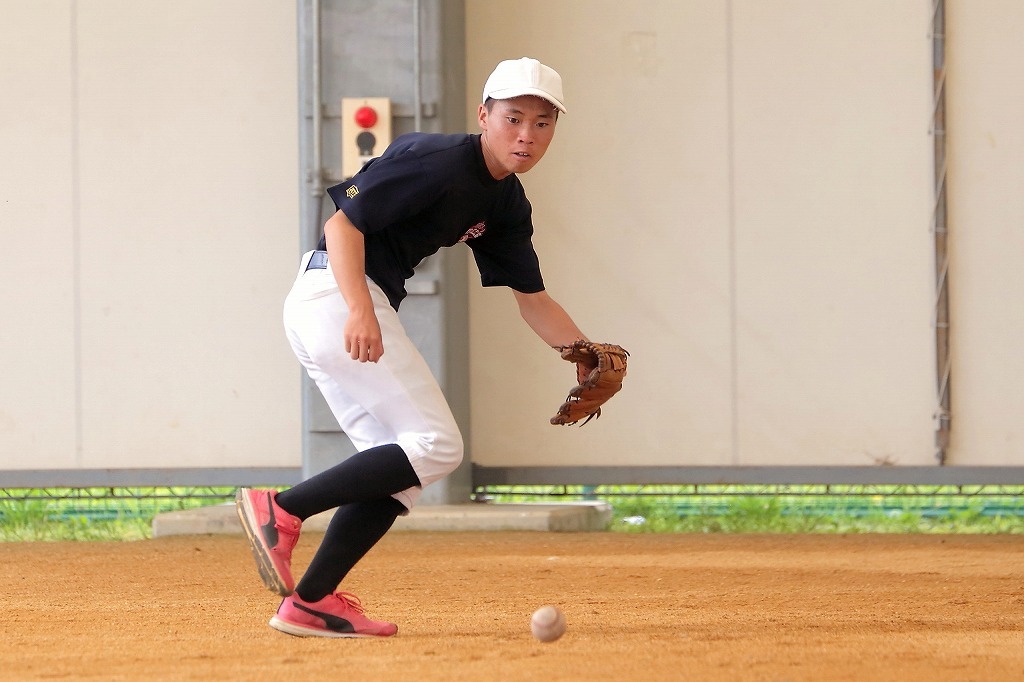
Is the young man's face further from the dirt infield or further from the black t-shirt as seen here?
the dirt infield

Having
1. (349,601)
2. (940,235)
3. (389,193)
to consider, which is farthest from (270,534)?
(940,235)

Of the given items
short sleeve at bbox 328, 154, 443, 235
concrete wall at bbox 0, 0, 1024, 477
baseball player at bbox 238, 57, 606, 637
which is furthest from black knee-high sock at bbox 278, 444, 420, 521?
concrete wall at bbox 0, 0, 1024, 477

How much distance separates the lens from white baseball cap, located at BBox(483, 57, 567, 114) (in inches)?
133

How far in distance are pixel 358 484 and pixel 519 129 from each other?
1078mm

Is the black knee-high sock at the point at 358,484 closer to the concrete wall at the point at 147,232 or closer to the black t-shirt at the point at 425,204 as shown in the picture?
the black t-shirt at the point at 425,204

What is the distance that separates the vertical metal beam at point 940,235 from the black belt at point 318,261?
174 inches

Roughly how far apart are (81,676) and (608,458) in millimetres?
4545

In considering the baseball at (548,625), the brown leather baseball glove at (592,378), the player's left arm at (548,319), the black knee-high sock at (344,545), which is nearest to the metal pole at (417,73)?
the player's left arm at (548,319)

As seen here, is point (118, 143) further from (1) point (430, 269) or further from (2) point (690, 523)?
(2) point (690, 523)

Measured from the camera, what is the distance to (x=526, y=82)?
3.38m

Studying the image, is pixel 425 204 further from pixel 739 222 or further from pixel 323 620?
pixel 739 222

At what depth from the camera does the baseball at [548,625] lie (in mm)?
3359

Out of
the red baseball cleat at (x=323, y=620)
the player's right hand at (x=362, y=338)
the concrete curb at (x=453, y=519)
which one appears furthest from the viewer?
the concrete curb at (x=453, y=519)

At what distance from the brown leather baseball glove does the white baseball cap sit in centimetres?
77
